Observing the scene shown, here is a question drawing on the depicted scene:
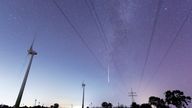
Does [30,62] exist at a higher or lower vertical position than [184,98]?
higher

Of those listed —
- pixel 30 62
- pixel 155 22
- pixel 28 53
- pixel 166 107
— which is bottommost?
pixel 166 107

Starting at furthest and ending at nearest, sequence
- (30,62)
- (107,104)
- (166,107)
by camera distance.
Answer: (107,104)
(166,107)
(30,62)

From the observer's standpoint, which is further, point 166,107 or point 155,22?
point 166,107

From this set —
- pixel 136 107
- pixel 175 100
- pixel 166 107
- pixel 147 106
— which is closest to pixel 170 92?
pixel 175 100

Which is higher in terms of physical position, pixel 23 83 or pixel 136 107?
pixel 23 83

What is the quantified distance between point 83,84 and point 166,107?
5974 centimetres

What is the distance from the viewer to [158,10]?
14867 millimetres

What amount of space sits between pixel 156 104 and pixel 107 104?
5713cm

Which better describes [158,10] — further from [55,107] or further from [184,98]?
[55,107]

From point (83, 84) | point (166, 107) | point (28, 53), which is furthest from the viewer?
point (83, 84)

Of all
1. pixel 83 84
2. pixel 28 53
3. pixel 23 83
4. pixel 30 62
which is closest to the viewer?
pixel 23 83

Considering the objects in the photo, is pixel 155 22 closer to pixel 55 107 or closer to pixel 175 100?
pixel 175 100

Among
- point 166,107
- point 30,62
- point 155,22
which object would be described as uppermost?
point 30,62

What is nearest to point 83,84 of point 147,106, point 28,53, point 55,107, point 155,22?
point 55,107
